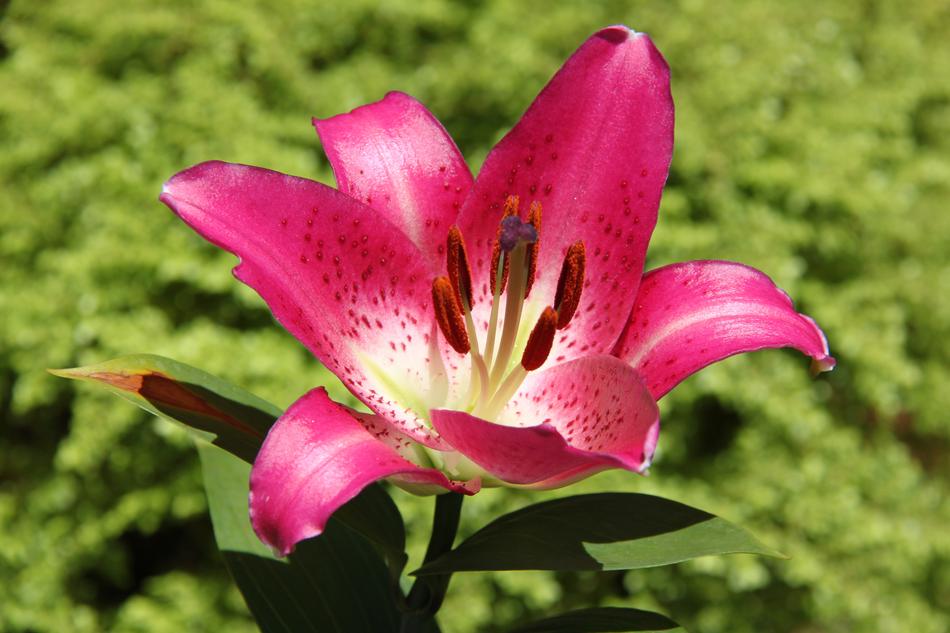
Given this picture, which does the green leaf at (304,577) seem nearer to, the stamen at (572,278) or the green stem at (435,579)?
the green stem at (435,579)

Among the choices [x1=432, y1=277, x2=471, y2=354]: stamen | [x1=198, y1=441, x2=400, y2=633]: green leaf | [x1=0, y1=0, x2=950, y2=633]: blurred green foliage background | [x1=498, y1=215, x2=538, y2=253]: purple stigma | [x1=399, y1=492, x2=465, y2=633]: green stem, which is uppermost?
[x1=498, y1=215, x2=538, y2=253]: purple stigma

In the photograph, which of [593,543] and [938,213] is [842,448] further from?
[593,543]

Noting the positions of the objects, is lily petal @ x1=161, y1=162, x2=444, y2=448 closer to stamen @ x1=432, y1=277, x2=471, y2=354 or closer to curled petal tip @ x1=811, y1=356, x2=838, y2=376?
stamen @ x1=432, y1=277, x2=471, y2=354

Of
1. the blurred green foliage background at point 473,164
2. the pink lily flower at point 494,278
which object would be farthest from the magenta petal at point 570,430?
the blurred green foliage background at point 473,164

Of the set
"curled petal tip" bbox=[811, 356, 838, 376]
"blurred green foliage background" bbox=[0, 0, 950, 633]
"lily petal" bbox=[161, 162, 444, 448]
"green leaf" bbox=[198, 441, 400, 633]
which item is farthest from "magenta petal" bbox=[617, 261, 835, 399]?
"blurred green foliage background" bbox=[0, 0, 950, 633]

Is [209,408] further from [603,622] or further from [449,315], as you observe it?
[603,622]

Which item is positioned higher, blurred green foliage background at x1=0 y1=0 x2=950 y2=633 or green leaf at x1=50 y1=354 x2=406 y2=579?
green leaf at x1=50 y1=354 x2=406 y2=579
